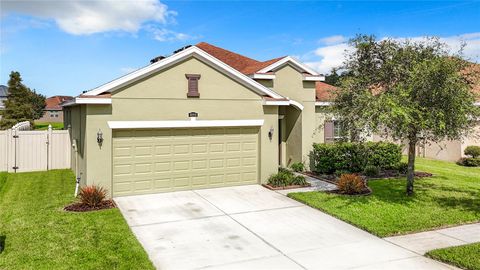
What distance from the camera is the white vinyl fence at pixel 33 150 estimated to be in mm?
16297

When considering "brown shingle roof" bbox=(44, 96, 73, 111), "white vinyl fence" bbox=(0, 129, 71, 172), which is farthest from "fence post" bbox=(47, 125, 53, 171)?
"brown shingle roof" bbox=(44, 96, 73, 111)

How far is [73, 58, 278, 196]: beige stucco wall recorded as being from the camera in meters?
11.6

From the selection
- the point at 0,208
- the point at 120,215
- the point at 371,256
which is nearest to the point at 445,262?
the point at 371,256

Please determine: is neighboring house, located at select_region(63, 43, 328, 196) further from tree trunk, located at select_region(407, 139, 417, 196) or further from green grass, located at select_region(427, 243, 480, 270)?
green grass, located at select_region(427, 243, 480, 270)

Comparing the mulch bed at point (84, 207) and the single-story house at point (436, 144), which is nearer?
the mulch bed at point (84, 207)

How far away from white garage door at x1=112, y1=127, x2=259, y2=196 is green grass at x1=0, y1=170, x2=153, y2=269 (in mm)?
2120

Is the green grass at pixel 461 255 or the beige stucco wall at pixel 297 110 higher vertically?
the beige stucco wall at pixel 297 110

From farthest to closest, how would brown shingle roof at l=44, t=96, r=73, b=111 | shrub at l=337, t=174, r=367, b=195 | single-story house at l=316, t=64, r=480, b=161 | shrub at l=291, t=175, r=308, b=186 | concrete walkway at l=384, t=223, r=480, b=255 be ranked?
brown shingle roof at l=44, t=96, r=73, b=111 → single-story house at l=316, t=64, r=480, b=161 → shrub at l=291, t=175, r=308, b=186 → shrub at l=337, t=174, r=367, b=195 → concrete walkway at l=384, t=223, r=480, b=255

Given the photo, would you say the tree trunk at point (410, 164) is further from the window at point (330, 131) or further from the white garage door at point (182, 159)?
the window at point (330, 131)

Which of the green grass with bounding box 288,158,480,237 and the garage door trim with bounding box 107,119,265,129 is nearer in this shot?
the green grass with bounding box 288,158,480,237

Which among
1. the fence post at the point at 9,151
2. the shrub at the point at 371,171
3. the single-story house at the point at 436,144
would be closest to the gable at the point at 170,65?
the single-story house at the point at 436,144

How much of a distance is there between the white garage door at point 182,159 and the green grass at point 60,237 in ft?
6.96

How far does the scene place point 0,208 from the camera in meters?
10.4

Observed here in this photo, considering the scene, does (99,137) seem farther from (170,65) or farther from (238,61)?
(238,61)
